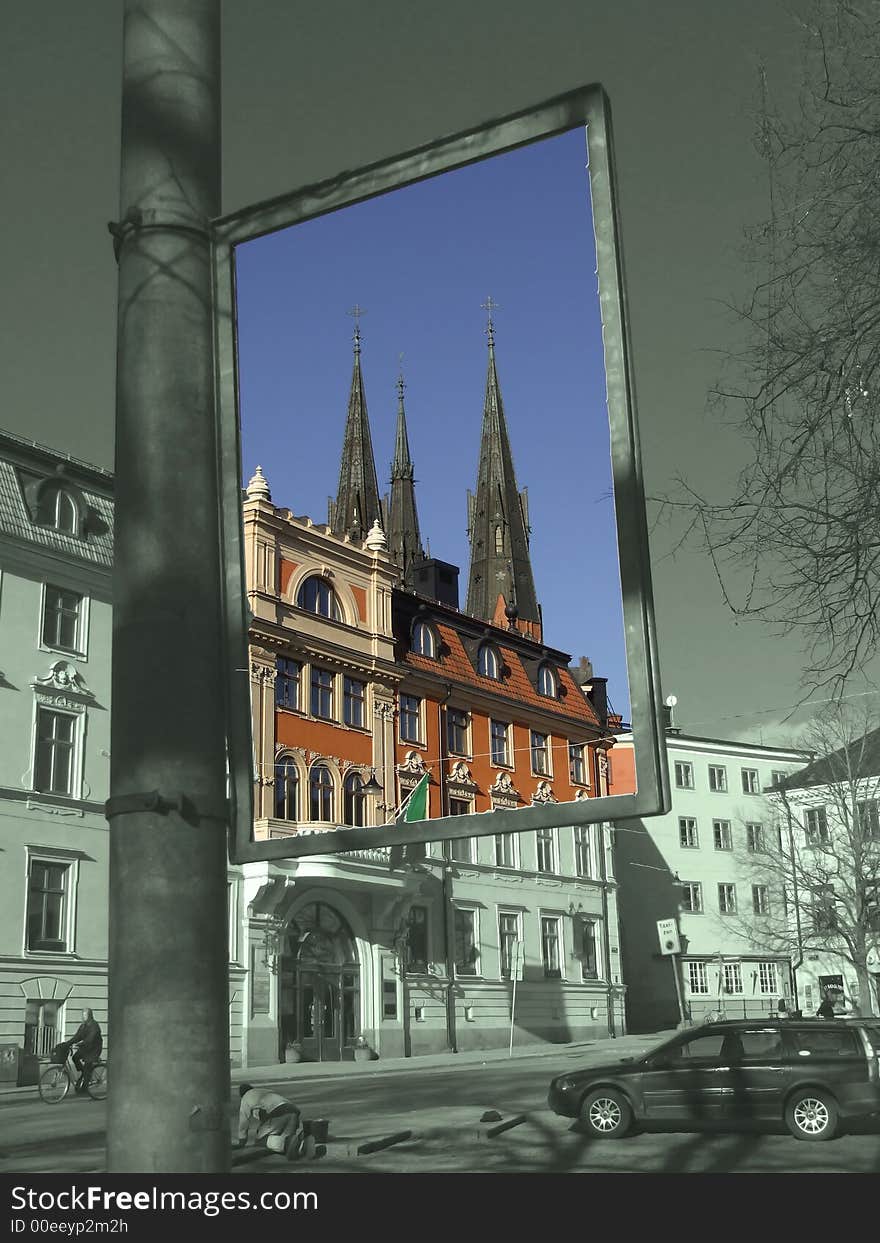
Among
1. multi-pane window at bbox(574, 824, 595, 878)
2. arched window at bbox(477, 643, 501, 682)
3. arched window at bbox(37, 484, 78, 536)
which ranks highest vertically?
arched window at bbox(37, 484, 78, 536)

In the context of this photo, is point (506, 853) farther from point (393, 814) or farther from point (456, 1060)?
point (393, 814)

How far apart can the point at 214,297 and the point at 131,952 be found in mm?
654

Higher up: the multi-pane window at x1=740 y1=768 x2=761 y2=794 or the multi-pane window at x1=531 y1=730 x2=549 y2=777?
the multi-pane window at x1=740 y1=768 x2=761 y2=794

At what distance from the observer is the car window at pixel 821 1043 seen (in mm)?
4781

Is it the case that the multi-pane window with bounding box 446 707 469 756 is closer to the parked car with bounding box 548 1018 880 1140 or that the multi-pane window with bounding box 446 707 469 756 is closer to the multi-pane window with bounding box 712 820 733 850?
the parked car with bounding box 548 1018 880 1140

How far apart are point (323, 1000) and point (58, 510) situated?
9.74ft

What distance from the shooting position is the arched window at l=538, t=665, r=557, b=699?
150 cm

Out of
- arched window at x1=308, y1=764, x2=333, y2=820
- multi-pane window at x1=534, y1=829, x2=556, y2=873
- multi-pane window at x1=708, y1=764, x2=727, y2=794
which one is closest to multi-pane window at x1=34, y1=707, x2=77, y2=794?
arched window at x1=308, y1=764, x2=333, y2=820

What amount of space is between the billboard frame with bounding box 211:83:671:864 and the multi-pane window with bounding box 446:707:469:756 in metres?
1.27

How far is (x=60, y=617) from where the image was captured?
2.24 m

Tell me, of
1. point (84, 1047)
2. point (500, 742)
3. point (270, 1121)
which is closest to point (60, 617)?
point (84, 1047)
